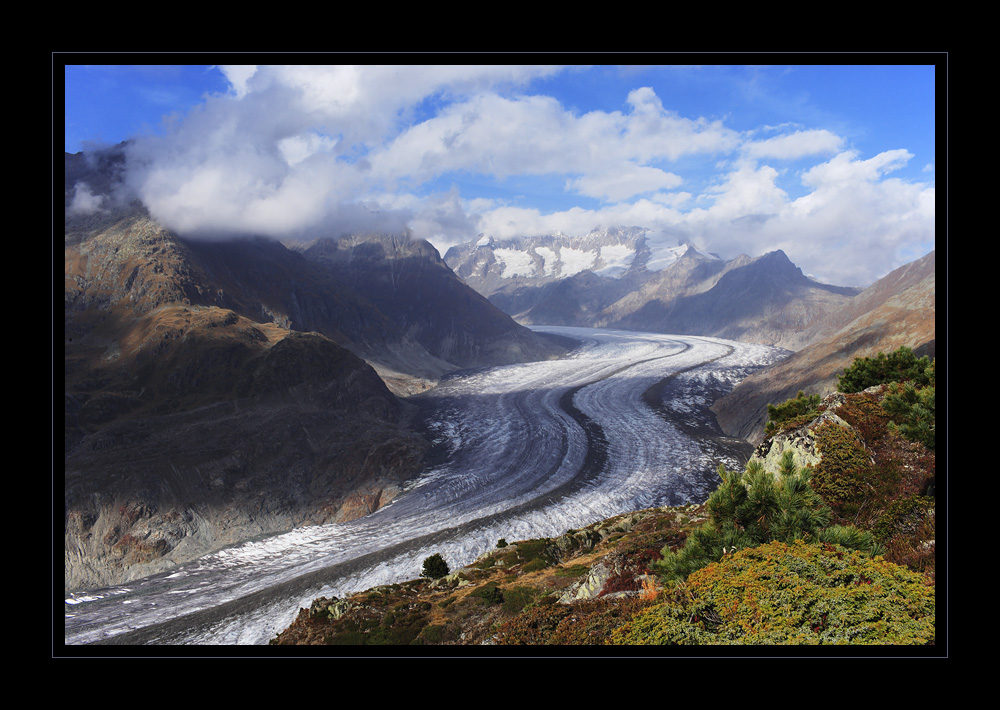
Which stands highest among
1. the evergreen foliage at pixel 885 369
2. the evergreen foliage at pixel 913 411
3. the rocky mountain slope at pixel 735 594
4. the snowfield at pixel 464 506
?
the evergreen foliage at pixel 885 369

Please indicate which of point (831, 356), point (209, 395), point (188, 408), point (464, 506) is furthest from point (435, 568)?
point (831, 356)

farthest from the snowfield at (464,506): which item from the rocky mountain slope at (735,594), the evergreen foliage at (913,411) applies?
the evergreen foliage at (913,411)

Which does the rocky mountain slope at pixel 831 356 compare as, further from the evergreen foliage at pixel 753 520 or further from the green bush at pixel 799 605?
the green bush at pixel 799 605

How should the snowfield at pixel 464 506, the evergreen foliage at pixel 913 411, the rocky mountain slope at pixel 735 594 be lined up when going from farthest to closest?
1. the snowfield at pixel 464 506
2. the evergreen foliage at pixel 913 411
3. the rocky mountain slope at pixel 735 594

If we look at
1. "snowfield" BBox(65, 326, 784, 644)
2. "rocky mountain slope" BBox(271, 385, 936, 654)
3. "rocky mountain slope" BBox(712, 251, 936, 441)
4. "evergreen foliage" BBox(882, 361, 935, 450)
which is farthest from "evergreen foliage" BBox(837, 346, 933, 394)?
"rocky mountain slope" BBox(712, 251, 936, 441)

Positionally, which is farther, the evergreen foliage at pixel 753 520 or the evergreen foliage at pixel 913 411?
the evergreen foliage at pixel 913 411
